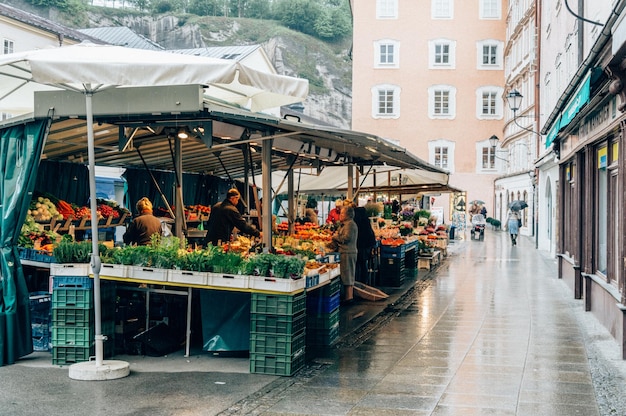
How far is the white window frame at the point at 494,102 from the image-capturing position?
5478cm

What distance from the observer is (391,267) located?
17.2 meters

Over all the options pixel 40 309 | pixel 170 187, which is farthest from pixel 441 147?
pixel 40 309

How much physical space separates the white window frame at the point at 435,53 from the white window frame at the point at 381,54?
7.75 feet

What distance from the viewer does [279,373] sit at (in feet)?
26.3

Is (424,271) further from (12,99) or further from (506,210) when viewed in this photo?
(506,210)

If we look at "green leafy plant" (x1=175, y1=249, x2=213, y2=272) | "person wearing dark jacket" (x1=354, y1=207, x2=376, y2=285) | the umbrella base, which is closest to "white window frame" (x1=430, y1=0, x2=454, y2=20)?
"person wearing dark jacket" (x1=354, y1=207, x2=376, y2=285)

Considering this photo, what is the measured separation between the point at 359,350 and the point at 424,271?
12147 mm

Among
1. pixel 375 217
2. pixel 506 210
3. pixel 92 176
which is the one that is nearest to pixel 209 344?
pixel 92 176

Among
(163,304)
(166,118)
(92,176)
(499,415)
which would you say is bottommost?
(499,415)

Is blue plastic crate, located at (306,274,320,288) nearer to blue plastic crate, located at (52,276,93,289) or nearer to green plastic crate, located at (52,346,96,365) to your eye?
blue plastic crate, located at (52,276,93,289)

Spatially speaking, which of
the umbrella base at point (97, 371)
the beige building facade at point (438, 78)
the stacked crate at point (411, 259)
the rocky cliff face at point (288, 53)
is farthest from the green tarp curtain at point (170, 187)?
the rocky cliff face at point (288, 53)

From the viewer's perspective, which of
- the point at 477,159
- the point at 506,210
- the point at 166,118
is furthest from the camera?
the point at 477,159

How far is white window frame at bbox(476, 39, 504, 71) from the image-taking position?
54688mm

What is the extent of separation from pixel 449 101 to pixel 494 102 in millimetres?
3246
